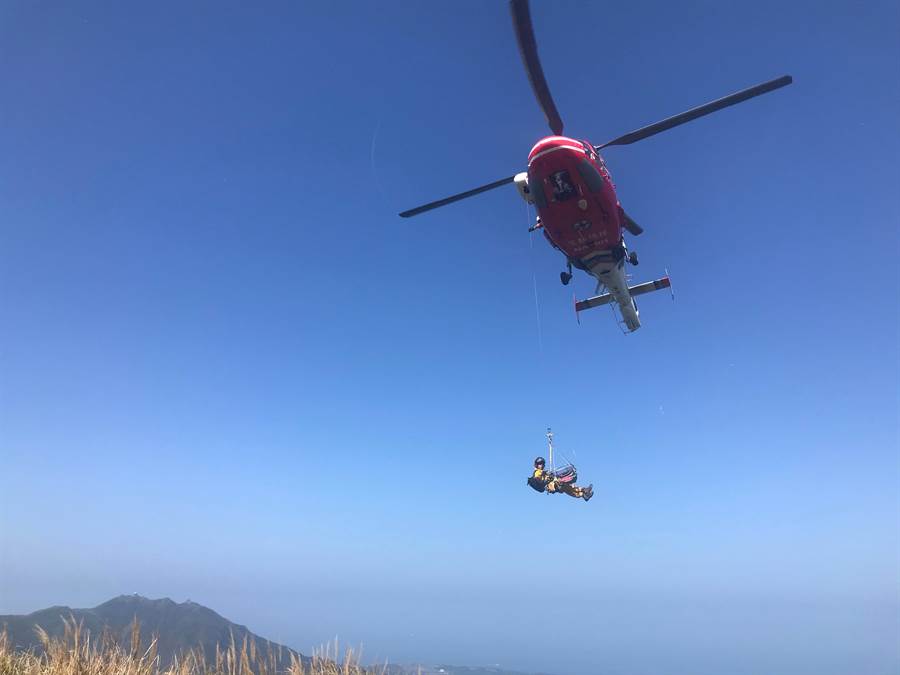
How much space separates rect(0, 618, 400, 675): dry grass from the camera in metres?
6.25

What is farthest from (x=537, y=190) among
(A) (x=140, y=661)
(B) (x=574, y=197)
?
(A) (x=140, y=661)

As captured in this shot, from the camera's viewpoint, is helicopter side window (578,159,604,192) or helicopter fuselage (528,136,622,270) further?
helicopter fuselage (528,136,622,270)

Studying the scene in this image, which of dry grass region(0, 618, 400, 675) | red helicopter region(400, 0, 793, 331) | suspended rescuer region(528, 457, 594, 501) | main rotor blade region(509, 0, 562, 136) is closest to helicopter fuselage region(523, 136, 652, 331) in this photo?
red helicopter region(400, 0, 793, 331)

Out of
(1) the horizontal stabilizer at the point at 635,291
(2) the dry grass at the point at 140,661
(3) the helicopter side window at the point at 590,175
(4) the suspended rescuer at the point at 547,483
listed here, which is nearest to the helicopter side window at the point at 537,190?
(3) the helicopter side window at the point at 590,175

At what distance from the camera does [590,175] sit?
1639 cm

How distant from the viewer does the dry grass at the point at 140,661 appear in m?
6.25

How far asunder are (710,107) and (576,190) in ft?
16.7

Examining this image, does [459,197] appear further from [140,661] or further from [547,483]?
[140,661]

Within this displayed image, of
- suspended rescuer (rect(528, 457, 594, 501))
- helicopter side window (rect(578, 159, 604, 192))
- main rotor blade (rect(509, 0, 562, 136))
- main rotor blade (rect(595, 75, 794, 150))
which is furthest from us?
suspended rescuer (rect(528, 457, 594, 501))

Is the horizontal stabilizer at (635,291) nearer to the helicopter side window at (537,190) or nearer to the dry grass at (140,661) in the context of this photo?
the helicopter side window at (537,190)

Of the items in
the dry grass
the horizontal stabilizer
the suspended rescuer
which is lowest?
the dry grass

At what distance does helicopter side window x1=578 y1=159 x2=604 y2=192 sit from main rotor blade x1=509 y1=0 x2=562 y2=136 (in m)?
2.21

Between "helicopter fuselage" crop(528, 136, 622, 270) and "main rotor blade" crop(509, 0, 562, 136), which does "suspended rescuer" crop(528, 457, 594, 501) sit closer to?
"helicopter fuselage" crop(528, 136, 622, 270)

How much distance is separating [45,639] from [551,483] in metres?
18.2
